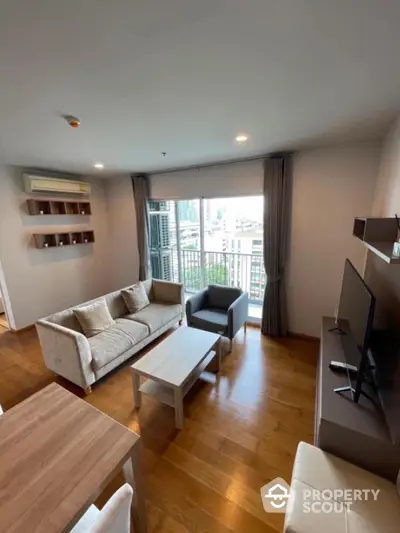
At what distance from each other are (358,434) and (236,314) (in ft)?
5.52

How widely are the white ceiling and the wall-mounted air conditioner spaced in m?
1.21

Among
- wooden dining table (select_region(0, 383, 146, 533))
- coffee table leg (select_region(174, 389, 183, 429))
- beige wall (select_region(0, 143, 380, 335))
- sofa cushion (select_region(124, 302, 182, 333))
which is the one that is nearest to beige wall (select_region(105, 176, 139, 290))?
beige wall (select_region(0, 143, 380, 335))

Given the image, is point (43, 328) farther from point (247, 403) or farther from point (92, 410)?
point (247, 403)

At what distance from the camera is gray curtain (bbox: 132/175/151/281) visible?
408cm

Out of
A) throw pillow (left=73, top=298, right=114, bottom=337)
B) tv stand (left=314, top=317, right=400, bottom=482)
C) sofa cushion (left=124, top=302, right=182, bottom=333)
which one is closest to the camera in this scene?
tv stand (left=314, top=317, right=400, bottom=482)

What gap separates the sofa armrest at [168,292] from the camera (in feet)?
11.8

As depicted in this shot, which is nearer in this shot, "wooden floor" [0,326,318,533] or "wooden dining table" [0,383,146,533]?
"wooden dining table" [0,383,146,533]

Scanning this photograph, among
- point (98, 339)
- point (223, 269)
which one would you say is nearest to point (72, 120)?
point (98, 339)

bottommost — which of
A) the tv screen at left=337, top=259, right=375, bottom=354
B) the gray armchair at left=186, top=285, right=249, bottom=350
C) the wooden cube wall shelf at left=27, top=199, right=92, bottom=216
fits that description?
the gray armchair at left=186, top=285, right=249, bottom=350

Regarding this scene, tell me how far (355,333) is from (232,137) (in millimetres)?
2075

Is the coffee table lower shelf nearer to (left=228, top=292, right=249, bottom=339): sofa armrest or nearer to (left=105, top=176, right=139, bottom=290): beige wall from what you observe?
(left=228, top=292, right=249, bottom=339): sofa armrest

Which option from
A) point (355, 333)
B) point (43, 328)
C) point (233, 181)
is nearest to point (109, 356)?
point (43, 328)

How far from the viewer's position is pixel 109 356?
2416 mm

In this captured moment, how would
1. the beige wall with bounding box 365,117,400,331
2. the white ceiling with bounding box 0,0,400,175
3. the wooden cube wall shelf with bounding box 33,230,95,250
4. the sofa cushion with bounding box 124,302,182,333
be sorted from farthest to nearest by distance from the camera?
the wooden cube wall shelf with bounding box 33,230,95,250 → the sofa cushion with bounding box 124,302,182,333 → the beige wall with bounding box 365,117,400,331 → the white ceiling with bounding box 0,0,400,175
